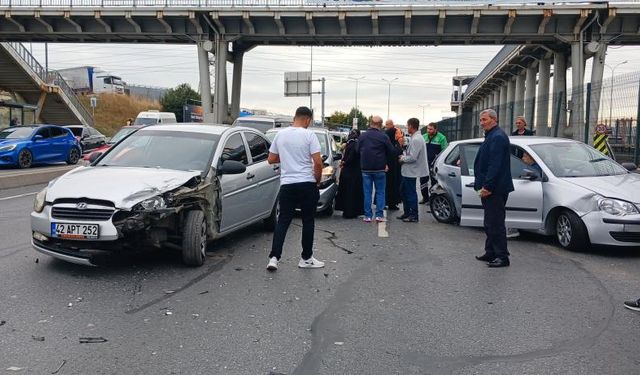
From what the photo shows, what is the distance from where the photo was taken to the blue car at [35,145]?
1948 cm

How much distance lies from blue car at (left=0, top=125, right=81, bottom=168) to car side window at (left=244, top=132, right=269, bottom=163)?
1395cm

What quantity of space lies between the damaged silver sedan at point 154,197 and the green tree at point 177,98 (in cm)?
7290

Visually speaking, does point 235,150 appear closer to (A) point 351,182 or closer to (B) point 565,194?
(A) point 351,182

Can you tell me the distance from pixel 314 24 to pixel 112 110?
1720 inches

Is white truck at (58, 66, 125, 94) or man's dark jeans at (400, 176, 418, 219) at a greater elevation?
white truck at (58, 66, 125, 94)

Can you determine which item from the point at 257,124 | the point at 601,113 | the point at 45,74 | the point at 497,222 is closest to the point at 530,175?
the point at 497,222

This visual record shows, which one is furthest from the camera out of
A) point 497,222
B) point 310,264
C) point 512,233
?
point 512,233

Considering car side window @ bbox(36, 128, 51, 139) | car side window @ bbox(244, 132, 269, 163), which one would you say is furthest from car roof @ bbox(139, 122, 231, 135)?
car side window @ bbox(36, 128, 51, 139)

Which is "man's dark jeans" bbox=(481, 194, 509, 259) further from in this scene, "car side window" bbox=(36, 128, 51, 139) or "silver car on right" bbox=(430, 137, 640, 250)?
"car side window" bbox=(36, 128, 51, 139)

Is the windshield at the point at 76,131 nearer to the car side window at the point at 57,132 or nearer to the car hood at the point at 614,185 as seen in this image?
the car side window at the point at 57,132

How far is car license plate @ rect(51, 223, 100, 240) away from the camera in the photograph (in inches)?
227

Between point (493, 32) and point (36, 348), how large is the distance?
3095cm

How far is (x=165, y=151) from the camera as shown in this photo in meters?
7.39

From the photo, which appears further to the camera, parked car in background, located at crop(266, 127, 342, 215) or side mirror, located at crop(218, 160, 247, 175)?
parked car in background, located at crop(266, 127, 342, 215)
